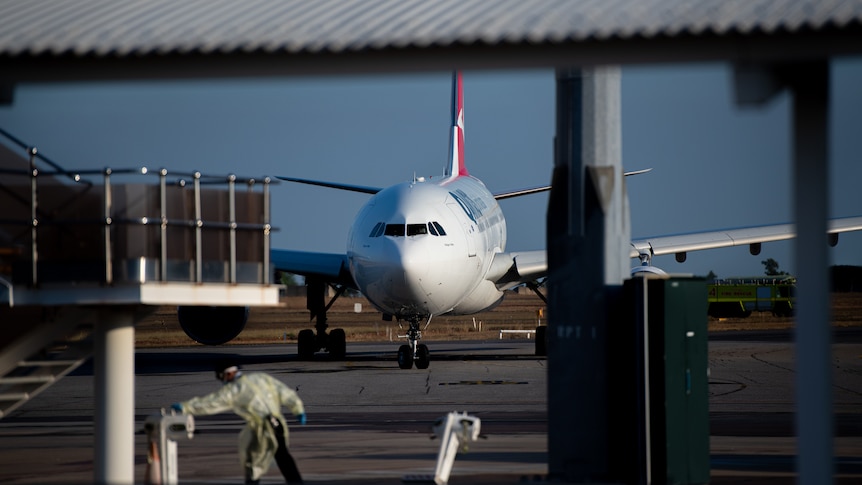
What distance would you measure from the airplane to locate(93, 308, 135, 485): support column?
12.0 meters

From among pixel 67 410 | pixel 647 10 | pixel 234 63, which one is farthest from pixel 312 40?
pixel 67 410

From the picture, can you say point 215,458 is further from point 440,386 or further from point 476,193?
point 476,193

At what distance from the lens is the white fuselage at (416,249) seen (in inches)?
942

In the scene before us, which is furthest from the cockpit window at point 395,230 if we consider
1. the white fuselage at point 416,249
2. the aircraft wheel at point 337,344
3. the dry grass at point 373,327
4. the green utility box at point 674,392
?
the dry grass at point 373,327

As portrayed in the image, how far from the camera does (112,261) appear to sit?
381 inches

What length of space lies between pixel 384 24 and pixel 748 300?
62285mm

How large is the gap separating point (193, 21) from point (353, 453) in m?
6.46

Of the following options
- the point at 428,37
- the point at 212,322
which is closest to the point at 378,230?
the point at 212,322

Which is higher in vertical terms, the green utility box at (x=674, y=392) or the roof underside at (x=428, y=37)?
the roof underside at (x=428, y=37)

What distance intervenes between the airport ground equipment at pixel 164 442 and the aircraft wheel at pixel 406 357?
49.0 feet

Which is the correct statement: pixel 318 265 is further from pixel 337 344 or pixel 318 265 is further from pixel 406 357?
pixel 406 357

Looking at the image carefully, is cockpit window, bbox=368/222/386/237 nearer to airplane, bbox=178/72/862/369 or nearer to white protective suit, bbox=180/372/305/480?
airplane, bbox=178/72/862/369

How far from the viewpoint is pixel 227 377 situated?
1065 cm

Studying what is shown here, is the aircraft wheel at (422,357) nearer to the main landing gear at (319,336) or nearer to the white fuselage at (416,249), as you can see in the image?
the white fuselage at (416,249)
